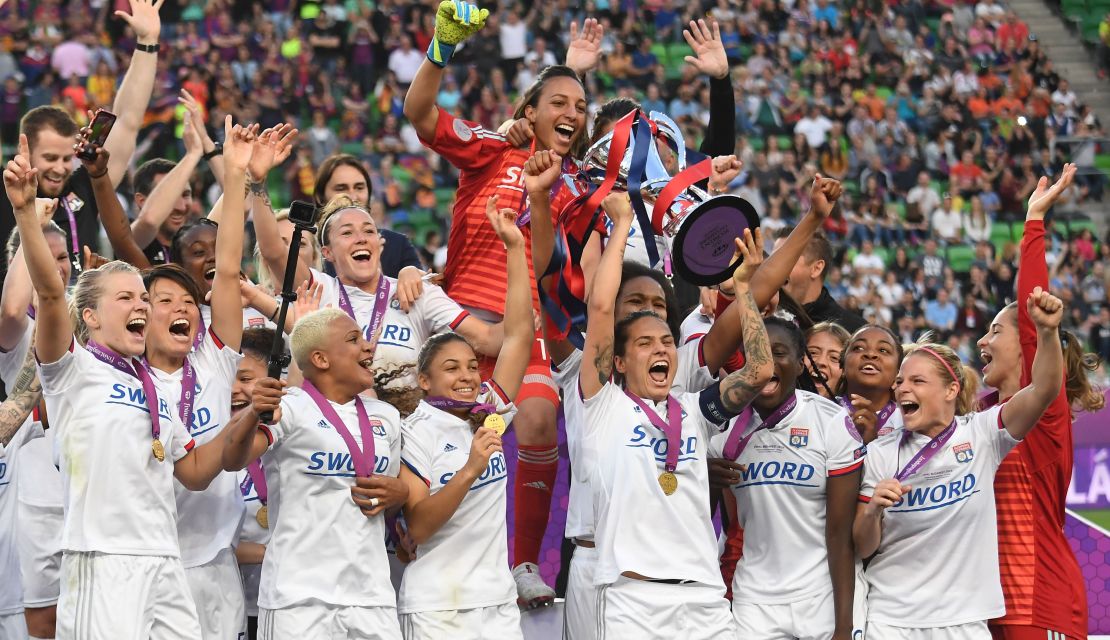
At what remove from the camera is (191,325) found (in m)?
5.21

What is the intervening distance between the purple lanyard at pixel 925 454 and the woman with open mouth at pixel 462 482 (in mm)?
1482

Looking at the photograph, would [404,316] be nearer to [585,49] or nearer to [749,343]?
[749,343]

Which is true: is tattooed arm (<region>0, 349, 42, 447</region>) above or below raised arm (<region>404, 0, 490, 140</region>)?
below

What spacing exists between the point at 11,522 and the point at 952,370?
12.2 ft

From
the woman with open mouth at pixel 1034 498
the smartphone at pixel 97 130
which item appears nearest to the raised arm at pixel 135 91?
the smartphone at pixel 97 130

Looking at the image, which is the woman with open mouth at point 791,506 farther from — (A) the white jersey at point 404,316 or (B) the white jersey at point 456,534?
(A) the white jersey at point 404,316

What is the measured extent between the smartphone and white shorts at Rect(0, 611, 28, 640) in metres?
1.89

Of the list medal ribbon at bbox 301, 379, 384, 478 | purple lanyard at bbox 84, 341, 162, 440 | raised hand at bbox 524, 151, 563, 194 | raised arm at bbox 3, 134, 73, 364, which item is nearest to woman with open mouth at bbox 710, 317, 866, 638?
raised hand at bbox 524, 151, 563, 194

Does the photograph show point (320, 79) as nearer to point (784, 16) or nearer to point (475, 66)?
point (475, 66)

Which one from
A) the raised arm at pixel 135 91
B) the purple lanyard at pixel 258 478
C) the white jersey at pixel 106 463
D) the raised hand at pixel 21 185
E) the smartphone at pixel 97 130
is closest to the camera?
the raised hand at pixel 21 185

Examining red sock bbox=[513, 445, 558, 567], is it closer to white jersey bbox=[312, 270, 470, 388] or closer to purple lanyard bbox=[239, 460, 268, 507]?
white jersey bbox=[312, 270, 470, 388]

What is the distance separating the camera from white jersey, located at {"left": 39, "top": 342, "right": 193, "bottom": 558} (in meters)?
4.80

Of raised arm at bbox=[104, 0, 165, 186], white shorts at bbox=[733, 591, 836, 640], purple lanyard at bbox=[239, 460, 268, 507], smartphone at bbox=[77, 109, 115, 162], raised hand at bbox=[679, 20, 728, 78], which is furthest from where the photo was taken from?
raised arm at bbox=[104, 0, 165, 186]

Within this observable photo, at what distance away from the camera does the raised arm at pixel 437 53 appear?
580 cm
